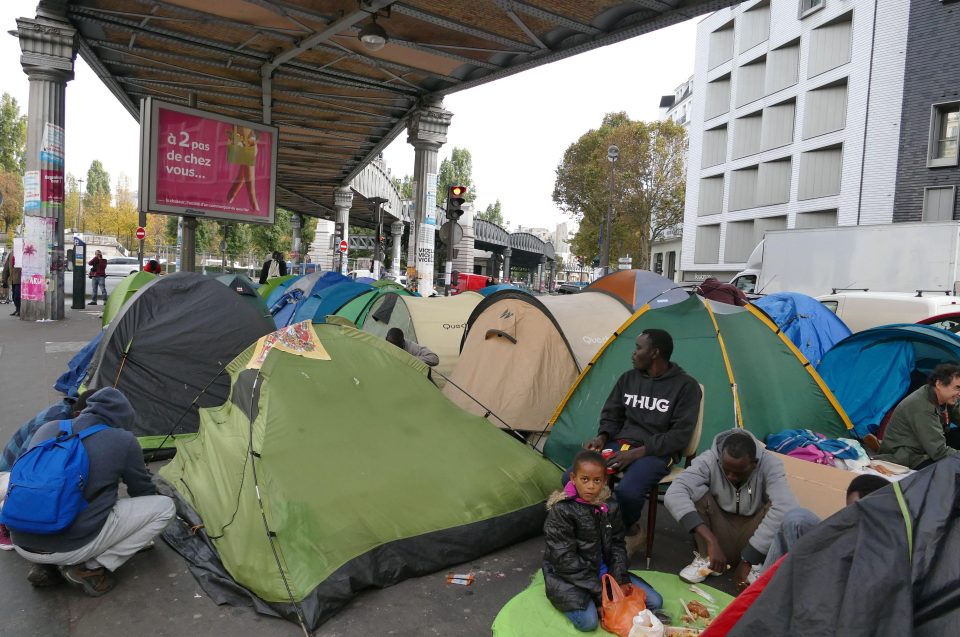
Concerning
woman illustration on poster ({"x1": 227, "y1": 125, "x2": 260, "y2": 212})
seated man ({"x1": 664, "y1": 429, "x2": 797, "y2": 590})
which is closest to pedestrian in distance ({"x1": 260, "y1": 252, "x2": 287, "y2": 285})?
woman illustration on poster ({"x1": 227, "y1": 125, "x2": 260, "y2": 212})

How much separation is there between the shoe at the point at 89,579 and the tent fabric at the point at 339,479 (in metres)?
0.46

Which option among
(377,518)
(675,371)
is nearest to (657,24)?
(675,371)

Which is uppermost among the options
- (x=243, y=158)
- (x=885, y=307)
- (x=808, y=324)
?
(x=243, y=158)

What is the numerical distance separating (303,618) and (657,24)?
9268 mm

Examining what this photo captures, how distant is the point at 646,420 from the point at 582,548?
4.29 feet

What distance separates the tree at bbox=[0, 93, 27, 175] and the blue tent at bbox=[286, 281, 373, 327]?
4666 cm

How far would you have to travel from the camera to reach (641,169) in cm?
3194

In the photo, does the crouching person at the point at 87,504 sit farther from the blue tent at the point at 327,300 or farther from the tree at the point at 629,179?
the tree at the point at 629,179

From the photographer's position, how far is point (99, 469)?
11.3ft

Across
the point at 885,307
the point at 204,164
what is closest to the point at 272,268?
the point at 204,164

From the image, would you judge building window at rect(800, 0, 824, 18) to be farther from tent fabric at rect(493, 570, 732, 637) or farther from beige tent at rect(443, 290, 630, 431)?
tent fabric at rect(493, 570, 732, 637)

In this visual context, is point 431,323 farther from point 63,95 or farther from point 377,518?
point 63,95

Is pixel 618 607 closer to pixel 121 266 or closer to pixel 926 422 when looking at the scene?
pixel 926 422

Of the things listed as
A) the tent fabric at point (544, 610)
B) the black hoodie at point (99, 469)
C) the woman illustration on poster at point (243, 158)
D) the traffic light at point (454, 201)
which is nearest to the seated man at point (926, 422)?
the tent fabric at point (544, 610)
